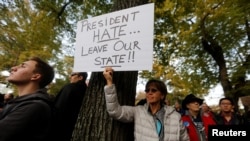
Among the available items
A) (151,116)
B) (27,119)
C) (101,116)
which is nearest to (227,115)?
(151,116)

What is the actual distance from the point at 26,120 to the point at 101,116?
1316 mm

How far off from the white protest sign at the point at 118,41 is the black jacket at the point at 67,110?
0.36 metres

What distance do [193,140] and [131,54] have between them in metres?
2.00

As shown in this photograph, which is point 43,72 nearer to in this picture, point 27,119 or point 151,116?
point 27,119

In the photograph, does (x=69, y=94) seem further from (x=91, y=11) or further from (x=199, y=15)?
(x=199, y=15)

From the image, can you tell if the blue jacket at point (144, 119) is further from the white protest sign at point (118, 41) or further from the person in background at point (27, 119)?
the person in background at point (27, 119)

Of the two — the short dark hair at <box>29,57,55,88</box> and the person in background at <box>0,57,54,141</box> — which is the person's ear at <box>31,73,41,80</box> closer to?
the short dark hair at <box>29,57,55,88</box>

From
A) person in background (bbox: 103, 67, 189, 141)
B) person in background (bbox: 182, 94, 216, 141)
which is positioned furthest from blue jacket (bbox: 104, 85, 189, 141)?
person in background (bbox: 182, 94, 216, 141)

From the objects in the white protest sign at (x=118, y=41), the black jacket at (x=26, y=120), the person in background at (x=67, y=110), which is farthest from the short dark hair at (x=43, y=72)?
the white protest sign at (x=118, y=41)

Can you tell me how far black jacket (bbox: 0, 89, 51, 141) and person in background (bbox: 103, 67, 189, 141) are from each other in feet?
3.11

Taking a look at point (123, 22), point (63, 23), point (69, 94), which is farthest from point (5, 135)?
point (63, 23)

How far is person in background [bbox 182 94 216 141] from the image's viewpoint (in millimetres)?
4281

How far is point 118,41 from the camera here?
112 inches

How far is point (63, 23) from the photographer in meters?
9.23
